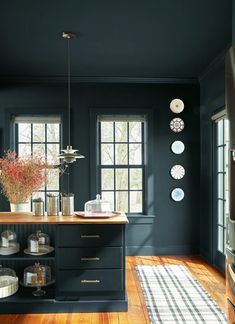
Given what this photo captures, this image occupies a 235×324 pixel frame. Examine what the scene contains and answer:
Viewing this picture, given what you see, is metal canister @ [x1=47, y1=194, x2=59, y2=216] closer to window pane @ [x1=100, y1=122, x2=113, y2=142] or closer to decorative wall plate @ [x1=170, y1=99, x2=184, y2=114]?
window pane @ [x1=100, y1=122, x2=113, y2=142]

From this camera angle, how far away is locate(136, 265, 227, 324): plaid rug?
3.17m

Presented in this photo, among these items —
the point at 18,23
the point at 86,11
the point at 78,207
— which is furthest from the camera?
the point at 78,207

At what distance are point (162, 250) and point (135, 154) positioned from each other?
1601 mm

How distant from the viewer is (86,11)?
3.20 metres

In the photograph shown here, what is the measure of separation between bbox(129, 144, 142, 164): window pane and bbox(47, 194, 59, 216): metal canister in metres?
2.46

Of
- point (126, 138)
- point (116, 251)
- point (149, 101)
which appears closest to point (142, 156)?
point (126, 138)

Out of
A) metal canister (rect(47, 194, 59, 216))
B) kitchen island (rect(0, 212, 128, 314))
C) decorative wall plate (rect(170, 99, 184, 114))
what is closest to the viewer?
kitchen island (rect(0, 212, 128, 314))

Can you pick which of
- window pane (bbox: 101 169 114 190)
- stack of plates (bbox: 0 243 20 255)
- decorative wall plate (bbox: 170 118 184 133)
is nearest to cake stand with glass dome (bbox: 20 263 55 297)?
stack of plates (bbox: 0 243 20 255)

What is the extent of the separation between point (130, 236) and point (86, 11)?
11.6ft

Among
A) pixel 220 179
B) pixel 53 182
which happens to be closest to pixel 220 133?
pixel 220 179

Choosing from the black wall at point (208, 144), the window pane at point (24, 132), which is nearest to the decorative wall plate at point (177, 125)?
the black wall at point (208, 144)

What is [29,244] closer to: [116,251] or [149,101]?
[116,251]

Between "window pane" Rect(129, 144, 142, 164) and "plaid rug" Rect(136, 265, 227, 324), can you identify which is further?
"window pane" Rect(129, 144, 142, 164)

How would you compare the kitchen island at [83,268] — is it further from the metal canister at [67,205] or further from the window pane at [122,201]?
the window pane at [122,201]
